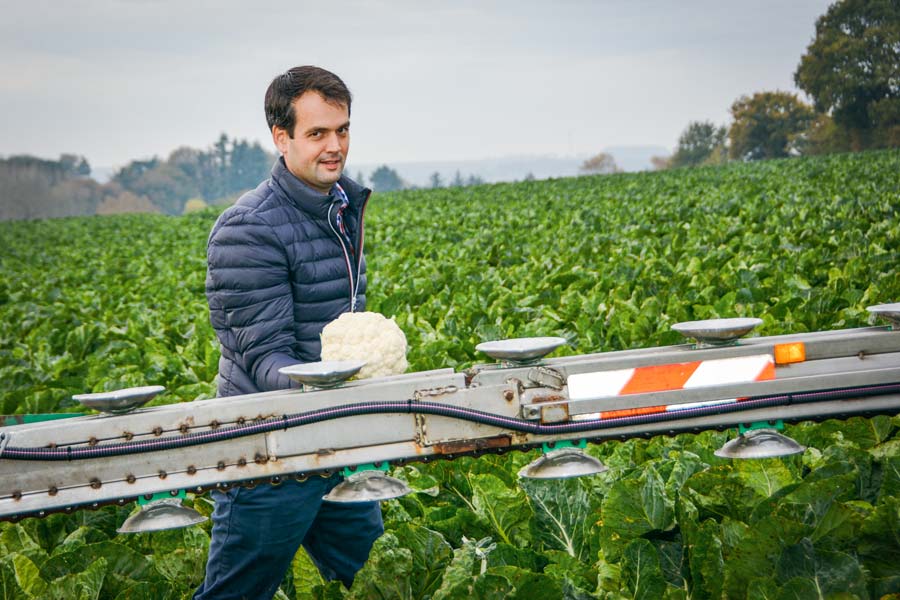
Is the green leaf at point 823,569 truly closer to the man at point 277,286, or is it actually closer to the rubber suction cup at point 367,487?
the rubber suction cup at point 367,487

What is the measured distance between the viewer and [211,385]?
19.0ft

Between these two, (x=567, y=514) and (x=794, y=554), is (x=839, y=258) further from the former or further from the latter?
(x=794, y=554)

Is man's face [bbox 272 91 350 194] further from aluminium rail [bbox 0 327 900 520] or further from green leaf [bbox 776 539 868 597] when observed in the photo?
green leaf [bbox 776 539 868 597]

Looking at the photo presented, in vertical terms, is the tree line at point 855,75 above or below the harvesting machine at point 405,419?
above

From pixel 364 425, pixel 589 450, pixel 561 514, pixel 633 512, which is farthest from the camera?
pixel 589 450

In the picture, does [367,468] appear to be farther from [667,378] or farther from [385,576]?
[667,378]

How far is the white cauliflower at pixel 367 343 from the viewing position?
99.4 inches

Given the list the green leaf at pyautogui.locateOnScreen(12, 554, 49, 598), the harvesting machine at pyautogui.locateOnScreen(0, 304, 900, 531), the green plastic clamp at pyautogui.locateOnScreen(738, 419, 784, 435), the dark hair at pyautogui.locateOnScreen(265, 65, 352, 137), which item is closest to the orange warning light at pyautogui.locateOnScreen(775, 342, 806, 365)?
the harvesting machine at pyautogui.locateOnScreen(0, 304, 900, 531)

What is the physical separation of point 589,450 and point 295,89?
2011mm

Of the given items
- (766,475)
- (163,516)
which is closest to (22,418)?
(163,516)

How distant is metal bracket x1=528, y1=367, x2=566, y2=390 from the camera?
82.8 inches

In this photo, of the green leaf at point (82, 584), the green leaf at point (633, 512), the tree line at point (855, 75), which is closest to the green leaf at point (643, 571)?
the green leaf at point (633, 512)

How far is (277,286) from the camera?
8.77ft

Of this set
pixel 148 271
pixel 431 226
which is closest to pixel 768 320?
pixel 148 271
